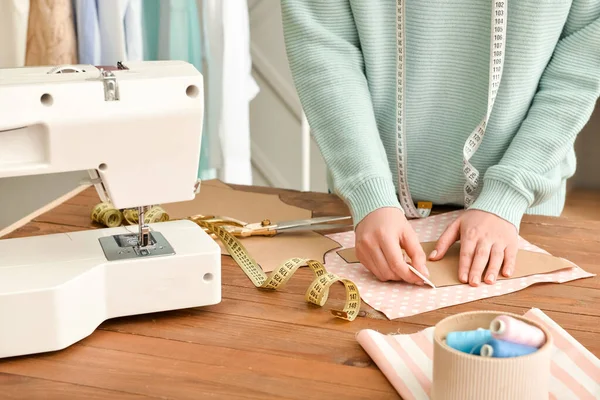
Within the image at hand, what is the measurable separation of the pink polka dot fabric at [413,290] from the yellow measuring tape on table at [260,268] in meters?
0.05

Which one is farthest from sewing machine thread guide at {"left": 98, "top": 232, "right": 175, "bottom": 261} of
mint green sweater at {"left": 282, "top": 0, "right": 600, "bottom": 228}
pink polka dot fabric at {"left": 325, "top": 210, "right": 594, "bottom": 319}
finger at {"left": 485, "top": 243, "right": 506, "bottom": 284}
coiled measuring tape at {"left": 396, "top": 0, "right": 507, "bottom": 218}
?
coiled measuring tape at {"left": 396, "top": 0, "right": 507, "bottom": 218}

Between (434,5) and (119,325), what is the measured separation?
95 cm

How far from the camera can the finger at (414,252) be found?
1.39 m

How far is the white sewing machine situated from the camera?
1137mm

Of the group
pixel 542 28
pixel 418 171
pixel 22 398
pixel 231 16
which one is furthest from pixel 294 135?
pixel 22 398

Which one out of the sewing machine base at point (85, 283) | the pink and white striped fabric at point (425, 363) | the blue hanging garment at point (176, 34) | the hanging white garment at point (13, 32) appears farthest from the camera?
the blue hanging garment at point (176, 34)

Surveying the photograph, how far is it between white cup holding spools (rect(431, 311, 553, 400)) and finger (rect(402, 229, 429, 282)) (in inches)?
17.1

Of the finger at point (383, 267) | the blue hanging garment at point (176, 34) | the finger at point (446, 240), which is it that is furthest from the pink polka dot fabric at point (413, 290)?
the blue hanging garment at point (176, 34)

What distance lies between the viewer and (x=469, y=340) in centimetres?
95

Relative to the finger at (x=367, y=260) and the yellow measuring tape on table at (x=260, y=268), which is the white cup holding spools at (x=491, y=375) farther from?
the finger at (x=367, y=260)

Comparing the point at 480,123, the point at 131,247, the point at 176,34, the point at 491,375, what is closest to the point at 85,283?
the point at 131,247

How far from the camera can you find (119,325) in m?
1.24

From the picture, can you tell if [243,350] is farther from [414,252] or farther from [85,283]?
[414,252]

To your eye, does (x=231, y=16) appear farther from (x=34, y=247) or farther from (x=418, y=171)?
(x=34, y=247)
